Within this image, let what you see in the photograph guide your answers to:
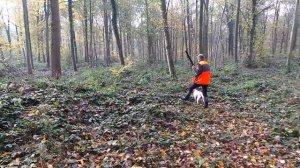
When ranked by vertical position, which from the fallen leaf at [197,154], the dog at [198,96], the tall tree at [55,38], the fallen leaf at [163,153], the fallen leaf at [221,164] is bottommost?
the fallen leaf at [221,164]

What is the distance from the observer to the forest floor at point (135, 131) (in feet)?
19.6

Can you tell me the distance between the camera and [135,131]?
768cm

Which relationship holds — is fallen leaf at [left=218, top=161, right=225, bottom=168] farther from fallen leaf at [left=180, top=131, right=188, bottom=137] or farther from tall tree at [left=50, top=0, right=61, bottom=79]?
tall tree at [left=50, top=0, right=61, bottom=79]

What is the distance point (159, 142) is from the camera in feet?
22.5

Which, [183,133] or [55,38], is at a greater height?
[55,38]

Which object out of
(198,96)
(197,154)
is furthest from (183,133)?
(198,96)

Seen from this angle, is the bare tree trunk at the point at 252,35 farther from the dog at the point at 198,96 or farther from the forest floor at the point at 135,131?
the dog at the point at 198,96

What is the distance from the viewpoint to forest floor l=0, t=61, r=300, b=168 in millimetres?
5980

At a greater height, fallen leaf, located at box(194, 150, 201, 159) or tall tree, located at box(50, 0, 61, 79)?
tall tree, located at box(50, 0, 61, 79)

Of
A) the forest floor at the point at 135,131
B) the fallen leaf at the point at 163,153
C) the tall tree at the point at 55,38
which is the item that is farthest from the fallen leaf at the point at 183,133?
the tall tree at the point at 55,38

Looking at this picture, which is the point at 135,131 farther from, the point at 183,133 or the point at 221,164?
the point at 221,164

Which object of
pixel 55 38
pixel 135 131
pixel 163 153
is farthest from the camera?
pixel 55 38

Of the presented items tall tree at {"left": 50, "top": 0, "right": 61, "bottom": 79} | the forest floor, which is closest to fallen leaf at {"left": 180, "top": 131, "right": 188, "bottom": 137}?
the forest floor

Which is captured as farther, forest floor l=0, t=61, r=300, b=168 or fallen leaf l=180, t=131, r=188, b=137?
fallen leaf l=180, t=131, r=188, b=137
